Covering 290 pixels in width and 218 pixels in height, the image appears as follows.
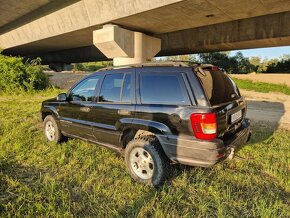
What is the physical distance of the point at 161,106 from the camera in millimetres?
3383

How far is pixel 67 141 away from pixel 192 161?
129 inches

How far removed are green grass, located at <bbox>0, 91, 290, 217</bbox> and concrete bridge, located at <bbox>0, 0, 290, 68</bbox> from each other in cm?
573

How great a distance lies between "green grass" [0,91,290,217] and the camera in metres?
2.85

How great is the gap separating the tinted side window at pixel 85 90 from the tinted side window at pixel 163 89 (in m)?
1.20

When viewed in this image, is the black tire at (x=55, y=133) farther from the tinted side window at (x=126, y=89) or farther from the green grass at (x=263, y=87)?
the green grass at (x=263, y=87)

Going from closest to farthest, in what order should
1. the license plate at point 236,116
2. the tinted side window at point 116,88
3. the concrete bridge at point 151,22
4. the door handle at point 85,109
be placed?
the license plate at point 236,116 → the tinted side window at point 116,88 → the door handle at point 85,109 → the concrete bridge at point 151,22

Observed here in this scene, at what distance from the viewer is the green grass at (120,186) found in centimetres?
285

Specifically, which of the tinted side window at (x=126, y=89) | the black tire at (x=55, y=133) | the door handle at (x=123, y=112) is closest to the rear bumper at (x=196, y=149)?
the door handle at (x=123, y=112)

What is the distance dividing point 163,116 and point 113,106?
3.35 feet

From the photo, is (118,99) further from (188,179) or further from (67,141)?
(67,141)

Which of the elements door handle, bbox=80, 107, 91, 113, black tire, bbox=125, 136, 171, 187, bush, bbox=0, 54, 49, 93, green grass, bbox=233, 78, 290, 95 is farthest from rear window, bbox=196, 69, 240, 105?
green grass, bbox=233, 78, 290, 95

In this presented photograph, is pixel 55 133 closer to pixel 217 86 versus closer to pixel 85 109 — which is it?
pixel 85 109

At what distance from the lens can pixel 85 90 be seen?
467 centimetres

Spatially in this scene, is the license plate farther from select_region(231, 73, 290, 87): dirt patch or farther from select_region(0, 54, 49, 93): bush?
select_region(231, 73, 290, 87): dirt patch
